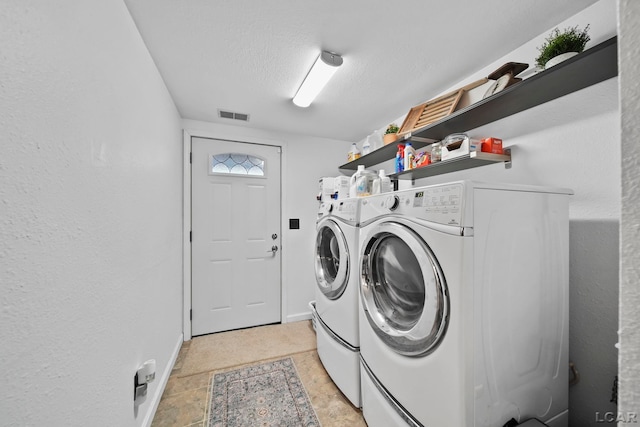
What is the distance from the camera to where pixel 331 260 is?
205 cm

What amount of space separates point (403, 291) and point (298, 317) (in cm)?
192

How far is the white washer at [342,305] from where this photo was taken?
1531 mm

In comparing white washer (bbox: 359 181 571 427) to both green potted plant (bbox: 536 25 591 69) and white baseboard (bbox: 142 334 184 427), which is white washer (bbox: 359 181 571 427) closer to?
green potted plant (bbox: 536 25 591 69)

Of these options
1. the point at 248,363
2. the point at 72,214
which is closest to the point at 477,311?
the point at 72,214

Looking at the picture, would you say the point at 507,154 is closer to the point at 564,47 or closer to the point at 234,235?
the point at 564,47

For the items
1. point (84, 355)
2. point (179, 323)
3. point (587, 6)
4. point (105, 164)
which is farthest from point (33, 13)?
point (179, 323)

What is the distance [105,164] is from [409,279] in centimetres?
143

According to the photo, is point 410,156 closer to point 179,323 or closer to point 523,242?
point 523,242

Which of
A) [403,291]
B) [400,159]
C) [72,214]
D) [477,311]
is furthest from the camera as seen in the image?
[400,159]

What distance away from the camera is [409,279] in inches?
48.7

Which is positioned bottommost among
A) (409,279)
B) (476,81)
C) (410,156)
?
(409,279)

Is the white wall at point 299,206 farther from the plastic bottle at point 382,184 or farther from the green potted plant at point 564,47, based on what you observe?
the green potted plant at point 564,47

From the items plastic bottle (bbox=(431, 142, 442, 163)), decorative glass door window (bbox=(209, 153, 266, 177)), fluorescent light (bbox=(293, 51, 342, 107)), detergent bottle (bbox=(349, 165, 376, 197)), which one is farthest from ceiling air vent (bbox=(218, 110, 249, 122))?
plastic bottle (bbox=(431, 142, 442, 163))

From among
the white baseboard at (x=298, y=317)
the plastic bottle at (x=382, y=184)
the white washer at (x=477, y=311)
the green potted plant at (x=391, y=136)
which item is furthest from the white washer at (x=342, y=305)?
the white baseboard at (x=298, y=317)
